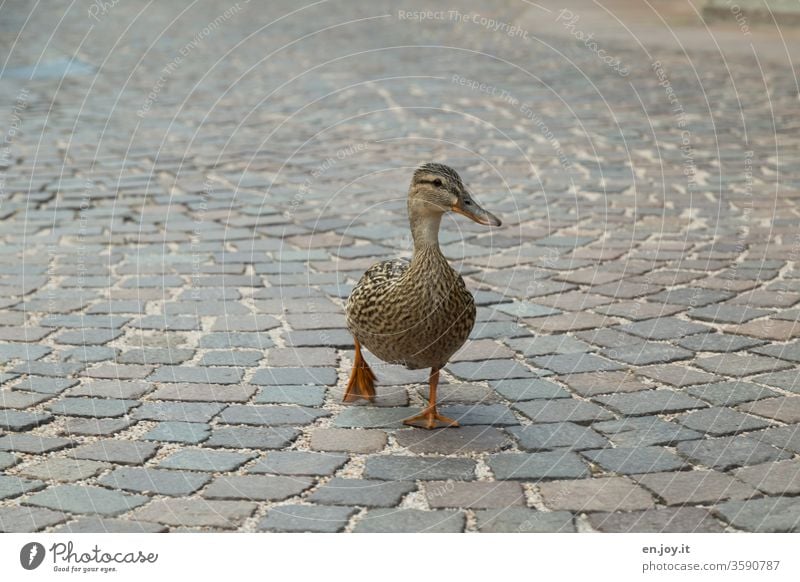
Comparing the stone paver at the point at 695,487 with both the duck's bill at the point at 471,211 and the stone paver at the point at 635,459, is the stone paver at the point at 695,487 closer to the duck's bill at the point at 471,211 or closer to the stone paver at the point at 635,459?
the stone paver at the point at 635,459

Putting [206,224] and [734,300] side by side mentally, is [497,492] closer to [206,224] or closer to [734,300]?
[734,300]

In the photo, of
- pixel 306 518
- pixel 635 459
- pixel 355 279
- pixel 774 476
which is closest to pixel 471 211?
pixel 635 459

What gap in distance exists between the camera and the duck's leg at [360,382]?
4.71 meters

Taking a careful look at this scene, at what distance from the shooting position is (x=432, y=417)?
14.7 feet

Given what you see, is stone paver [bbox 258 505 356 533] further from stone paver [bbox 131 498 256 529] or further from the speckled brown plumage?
the speckled brown plumage

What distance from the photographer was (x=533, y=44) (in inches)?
656

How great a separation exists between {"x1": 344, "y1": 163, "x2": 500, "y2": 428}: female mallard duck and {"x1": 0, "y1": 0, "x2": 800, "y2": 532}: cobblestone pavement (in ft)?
1.14

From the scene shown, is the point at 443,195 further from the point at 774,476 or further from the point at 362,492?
the point at 774,476

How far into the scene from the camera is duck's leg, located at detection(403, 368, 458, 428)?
4.48 meters

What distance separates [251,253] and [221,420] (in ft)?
8.53

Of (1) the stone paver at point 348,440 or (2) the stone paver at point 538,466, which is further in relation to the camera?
(1) the stone paver at point 348,440

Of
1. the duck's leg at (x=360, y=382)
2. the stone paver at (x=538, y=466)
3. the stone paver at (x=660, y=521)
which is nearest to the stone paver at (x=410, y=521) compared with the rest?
the stone paver at (x=538, y=466)

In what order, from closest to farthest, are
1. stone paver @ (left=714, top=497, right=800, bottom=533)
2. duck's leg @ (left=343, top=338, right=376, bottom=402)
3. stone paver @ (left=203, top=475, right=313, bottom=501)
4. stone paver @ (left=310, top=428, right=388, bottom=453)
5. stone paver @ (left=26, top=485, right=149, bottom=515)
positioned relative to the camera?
1. stone paver @ (left=714, top=497, right=800, bottom=533)
2. stone paver @ (left=26, top=485, right=149, bottom=515)
3. stone paver @ (left=203, top=475, right=313, bottom=501)
4. stone paver @ (left=310, top=428, right=388, bottom=453)
5. duck's leg @ (left=343, top=338, right=376, bottom=402)

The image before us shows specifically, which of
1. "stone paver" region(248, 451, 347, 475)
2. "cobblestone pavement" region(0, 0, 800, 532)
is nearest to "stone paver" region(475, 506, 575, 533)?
"cobblestone pavement" region(0, 0, 800, 532)
